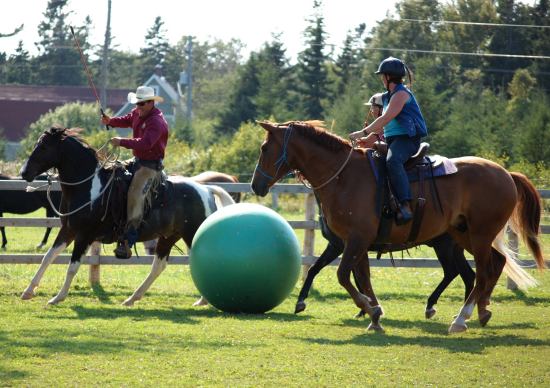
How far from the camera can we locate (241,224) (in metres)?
12.2

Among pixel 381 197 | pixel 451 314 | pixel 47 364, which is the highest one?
pixel 381 197

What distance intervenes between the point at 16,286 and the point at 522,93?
41572 millimetres

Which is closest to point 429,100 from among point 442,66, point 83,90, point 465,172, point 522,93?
point 522,93

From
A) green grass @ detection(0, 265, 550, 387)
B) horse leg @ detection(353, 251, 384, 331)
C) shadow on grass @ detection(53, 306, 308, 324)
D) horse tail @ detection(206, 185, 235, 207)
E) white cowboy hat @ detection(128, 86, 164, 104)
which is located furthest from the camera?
horse tail @ detection(206, 185, 235, 207)

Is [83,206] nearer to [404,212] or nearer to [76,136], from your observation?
[76,136]

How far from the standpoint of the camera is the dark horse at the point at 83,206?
13352mm

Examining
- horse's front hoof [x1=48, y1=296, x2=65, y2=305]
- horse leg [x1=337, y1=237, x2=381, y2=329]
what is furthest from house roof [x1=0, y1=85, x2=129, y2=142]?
horse leg [x1=337, y1=237, x2=381, y2=329]

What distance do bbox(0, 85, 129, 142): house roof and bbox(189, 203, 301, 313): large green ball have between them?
7266cm

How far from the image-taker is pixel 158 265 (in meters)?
14.0

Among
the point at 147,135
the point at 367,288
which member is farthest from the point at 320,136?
the point at 147,135

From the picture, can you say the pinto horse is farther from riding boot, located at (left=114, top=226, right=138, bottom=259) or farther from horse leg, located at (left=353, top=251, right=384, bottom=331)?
riding boot, located at (left=114, top=226, right=138, bottom=259)

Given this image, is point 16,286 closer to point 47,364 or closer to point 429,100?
point 47,364

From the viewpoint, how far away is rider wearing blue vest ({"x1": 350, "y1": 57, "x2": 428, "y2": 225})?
36.8ft

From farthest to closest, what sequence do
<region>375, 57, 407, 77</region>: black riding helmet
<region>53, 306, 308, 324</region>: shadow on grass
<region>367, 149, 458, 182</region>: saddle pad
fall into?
<region>53, 306, 308, 324</region>: shadow on grass < <region>367, 149, 458, 182</region>: saddle pad < <region>375, 57, 407, 77</region>: black riding helmet
